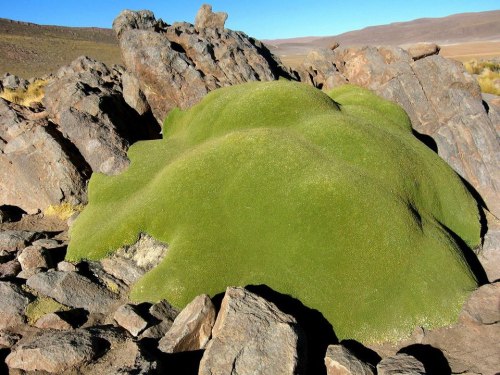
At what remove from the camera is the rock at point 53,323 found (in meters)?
11.4

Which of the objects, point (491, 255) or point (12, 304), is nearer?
point (12, 304)

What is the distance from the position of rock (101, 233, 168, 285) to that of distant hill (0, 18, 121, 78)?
7713cm

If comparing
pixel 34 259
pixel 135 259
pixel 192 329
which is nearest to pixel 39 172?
pixel 34 259

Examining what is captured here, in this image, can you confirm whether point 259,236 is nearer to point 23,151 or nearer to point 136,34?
point 23,151

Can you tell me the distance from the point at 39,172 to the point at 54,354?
1423 cm

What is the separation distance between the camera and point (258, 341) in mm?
9281

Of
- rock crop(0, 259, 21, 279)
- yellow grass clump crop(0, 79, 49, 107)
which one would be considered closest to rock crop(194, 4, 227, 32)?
yellow grass clump crop(0, 79, 49, 107)

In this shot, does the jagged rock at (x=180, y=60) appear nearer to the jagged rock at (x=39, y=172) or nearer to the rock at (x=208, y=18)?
the rock at (x=208, y=18)

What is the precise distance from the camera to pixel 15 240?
16.8 metres

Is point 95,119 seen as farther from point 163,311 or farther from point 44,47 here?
point 44,47

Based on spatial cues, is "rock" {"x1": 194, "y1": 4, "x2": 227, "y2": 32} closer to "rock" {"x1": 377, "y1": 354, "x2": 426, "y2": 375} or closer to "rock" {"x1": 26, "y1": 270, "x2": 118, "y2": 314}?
"rock" {"x1": 26, "y1": 270, "x2": 118, "y2": 314}

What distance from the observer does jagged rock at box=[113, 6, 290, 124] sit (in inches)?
1067

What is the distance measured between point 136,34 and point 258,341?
25818 mm

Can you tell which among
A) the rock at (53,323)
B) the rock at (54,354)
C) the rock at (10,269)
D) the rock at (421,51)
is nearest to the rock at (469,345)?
the rock at (54,354)
